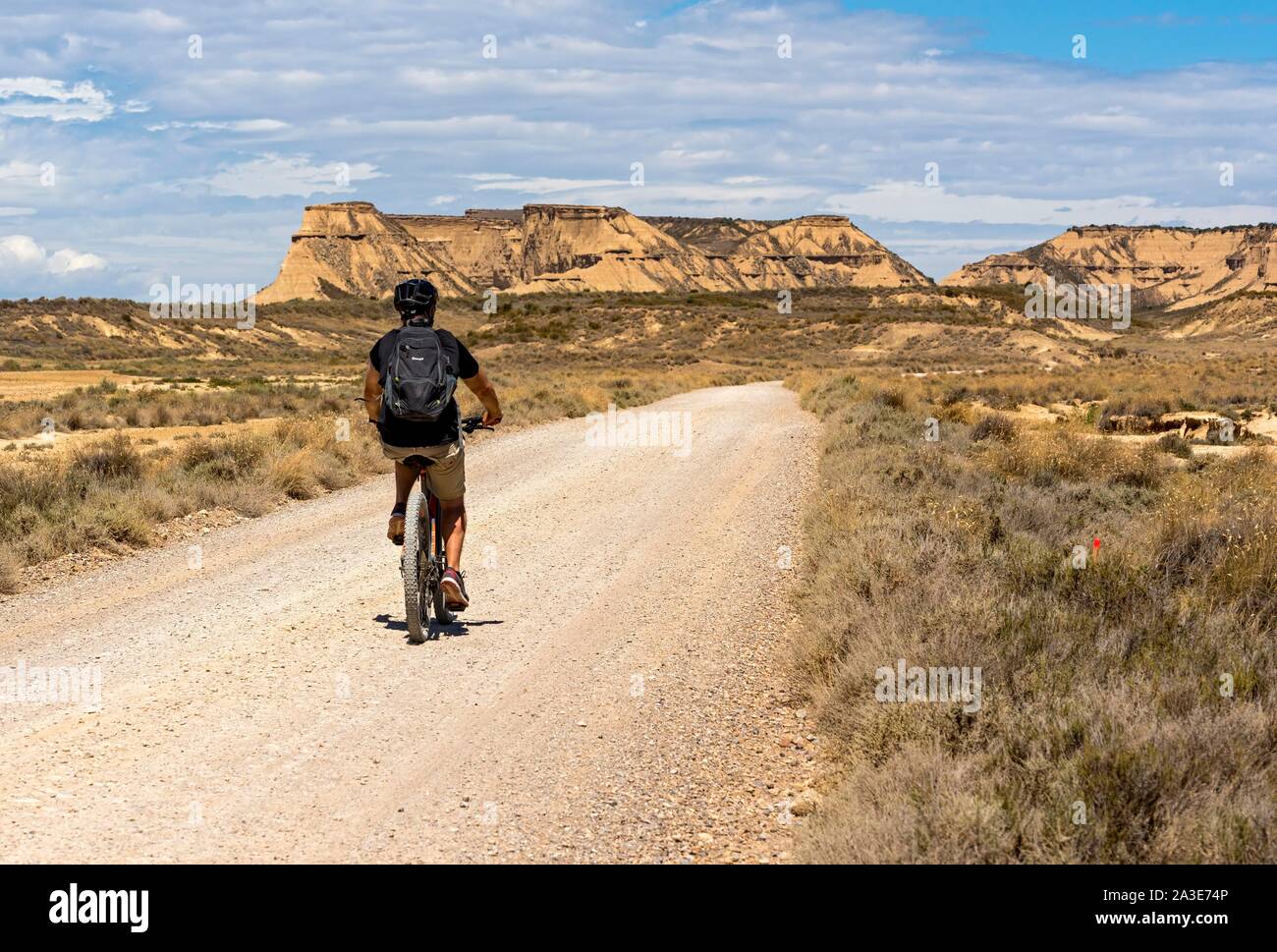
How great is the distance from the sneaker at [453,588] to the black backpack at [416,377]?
1271mm

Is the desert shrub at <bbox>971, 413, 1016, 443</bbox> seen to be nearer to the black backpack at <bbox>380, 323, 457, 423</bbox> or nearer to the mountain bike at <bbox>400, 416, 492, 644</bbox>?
the mountain bike at <bbox>400, 416, 492, 644</bbox>

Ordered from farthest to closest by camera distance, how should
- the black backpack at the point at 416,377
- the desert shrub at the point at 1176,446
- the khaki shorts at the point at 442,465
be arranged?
the desert shrub at the point at 1176,446 → the khaki shorts at the point at 442,465 → the black backpack at the point at 416,377

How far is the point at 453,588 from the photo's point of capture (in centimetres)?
758

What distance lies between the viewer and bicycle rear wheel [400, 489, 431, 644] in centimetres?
726

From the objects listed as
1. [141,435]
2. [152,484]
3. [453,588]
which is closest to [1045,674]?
[453,588]

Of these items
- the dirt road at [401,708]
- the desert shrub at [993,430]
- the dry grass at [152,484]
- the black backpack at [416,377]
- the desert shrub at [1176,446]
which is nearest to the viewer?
the dirt road at [401,708]

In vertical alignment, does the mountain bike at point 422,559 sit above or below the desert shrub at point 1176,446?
above

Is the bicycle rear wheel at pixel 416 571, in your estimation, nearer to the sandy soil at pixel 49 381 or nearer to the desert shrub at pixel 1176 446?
the desert shrub at pixel 1176 446

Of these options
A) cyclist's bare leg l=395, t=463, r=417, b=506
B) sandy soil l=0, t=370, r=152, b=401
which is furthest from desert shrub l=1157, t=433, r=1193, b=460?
sandy soil l=0, t=370, r=152, b=401

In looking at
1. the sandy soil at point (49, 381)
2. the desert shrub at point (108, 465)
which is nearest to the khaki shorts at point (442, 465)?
the desert shrub at point (108, 465)

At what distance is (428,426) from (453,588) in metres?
1.16

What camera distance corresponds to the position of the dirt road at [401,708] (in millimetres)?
4586

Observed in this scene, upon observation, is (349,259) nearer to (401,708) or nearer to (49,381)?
(49,381)
